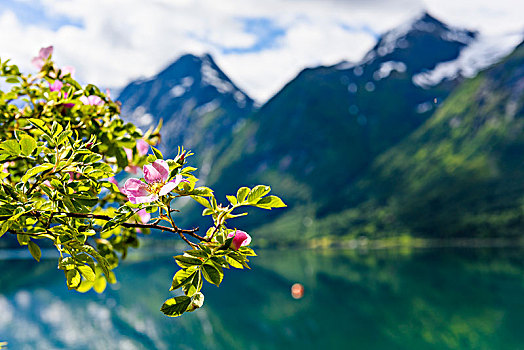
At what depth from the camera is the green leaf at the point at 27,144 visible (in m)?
1.85

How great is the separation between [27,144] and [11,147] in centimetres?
6

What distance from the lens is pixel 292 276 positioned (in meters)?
126

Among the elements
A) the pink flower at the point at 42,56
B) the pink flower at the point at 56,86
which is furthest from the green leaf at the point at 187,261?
the pink flower at the point at 42,56

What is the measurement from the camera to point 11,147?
1.86 metres

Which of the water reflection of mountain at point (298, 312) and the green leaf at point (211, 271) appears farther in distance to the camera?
the water reflection of mountain at point (298, 312)

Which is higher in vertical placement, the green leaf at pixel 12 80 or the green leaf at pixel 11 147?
the green leaf at pixel 11 147

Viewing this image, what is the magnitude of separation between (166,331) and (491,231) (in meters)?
170

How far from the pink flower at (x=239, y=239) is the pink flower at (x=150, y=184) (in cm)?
37

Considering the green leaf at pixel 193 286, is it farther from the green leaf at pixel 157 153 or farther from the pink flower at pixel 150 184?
the green leaf at pixel 157 153

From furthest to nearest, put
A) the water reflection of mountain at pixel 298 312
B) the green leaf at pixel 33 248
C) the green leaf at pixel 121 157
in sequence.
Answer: the water reflection of mountain at pixel 298 312 → the green leaf at pixel 121 157 → the green leaf at pixel 33 248

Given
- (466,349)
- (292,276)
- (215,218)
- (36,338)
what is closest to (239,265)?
(215,218)

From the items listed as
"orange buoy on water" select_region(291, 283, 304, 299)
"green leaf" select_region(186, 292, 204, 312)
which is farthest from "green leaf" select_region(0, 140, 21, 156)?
"orange buoy on water" select_region(291, 283, 304, 299)

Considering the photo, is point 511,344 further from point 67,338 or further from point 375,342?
point 67,338

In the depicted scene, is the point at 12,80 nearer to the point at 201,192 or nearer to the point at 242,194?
the point at 201,192
